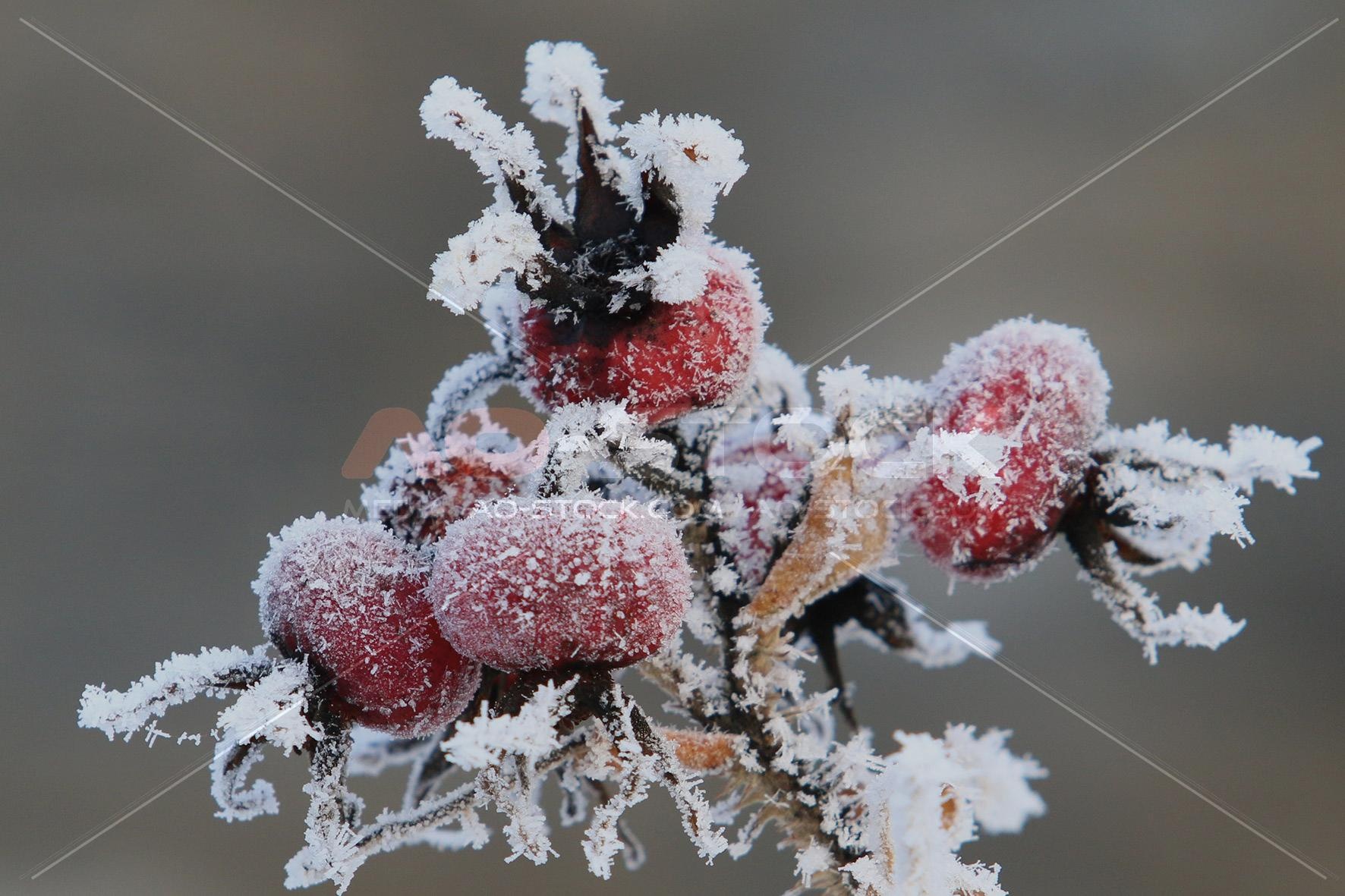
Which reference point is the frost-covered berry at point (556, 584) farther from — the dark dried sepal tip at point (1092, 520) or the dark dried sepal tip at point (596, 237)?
the dark dried sepal tip at point (1092, 520)

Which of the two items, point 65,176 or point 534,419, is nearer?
point 534,419

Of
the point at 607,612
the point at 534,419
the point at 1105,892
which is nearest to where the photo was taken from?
the point at 607,612

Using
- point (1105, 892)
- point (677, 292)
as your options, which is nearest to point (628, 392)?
point (677, 292)

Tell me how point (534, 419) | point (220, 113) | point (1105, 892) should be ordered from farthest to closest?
1. point (220, 113)
2. point (1105, 892)
3. point (534, 419)

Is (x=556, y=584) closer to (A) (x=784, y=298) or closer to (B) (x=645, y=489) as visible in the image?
(B) (x=645, y=489)

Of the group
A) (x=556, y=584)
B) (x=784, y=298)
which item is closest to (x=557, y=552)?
(x=556, y=584)

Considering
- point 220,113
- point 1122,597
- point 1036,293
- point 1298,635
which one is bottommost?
point 1122,597

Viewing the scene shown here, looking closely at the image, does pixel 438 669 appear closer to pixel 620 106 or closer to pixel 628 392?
pixel 628 392
